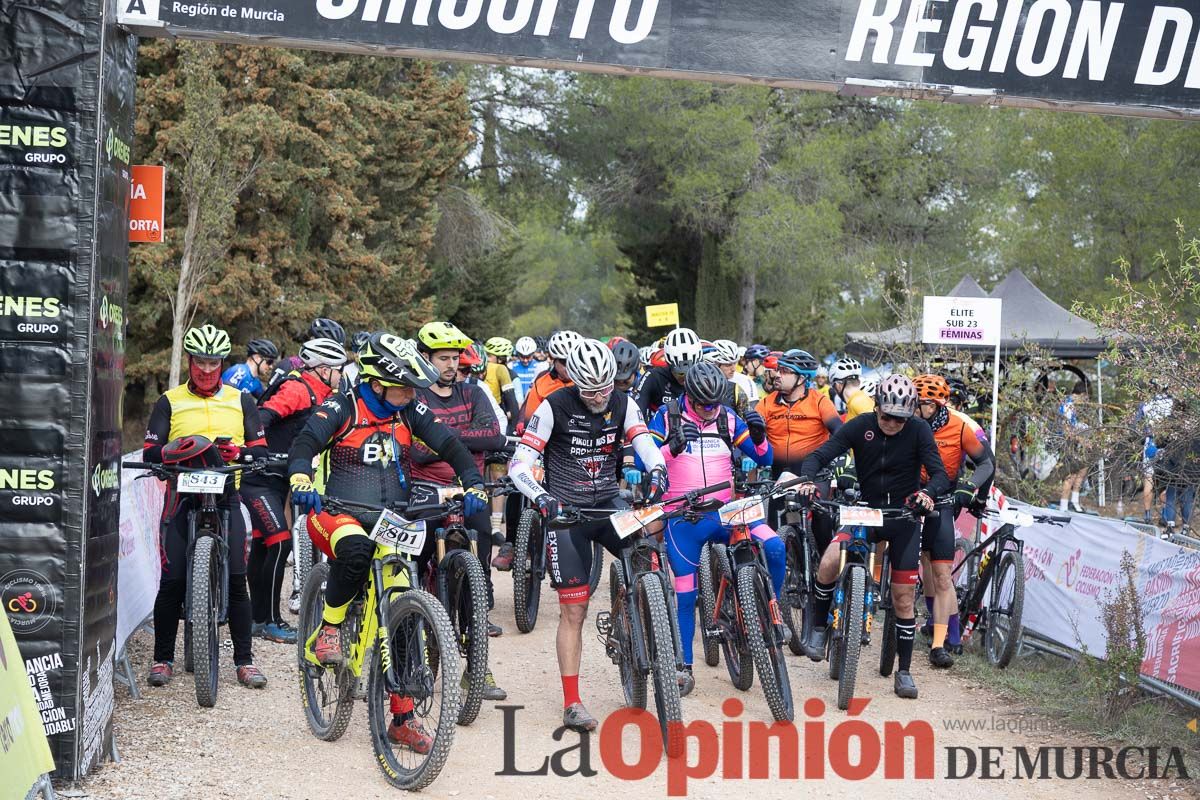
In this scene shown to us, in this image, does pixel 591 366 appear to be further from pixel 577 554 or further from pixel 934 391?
pixel 934 391

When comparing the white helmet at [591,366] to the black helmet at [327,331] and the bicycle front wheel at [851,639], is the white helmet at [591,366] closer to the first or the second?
the bicycle front wheel at [851,639]

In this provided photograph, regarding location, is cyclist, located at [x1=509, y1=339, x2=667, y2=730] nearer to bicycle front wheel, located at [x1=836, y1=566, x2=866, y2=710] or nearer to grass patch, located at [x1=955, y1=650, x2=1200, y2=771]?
bicycle front wheel, located at [x1=836, y1=566, x2=866, y2=710]

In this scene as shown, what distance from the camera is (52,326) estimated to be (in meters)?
6.36

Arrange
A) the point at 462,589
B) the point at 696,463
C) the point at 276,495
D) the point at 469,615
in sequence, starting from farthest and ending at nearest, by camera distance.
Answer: the point at 276,495 → the point at 696,463 → the point at 462,589 → the point at 469,615

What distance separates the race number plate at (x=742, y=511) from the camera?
781 centimetres

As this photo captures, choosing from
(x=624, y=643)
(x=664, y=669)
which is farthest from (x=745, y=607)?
(x=664, y=669)

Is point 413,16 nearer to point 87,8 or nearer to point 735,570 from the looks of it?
point 87,8

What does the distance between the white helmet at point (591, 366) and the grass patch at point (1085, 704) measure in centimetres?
353

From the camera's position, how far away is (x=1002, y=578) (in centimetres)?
990

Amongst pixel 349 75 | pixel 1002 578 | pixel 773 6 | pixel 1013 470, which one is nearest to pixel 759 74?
pixel 773 6

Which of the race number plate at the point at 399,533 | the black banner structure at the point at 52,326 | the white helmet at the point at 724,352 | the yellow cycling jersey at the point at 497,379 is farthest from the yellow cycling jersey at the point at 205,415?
the yellow cycling jersey at the point at 497,379

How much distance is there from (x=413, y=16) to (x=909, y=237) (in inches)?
1486

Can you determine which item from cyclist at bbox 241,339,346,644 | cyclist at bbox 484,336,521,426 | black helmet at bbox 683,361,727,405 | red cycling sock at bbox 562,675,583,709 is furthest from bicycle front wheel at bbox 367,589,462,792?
cyclist at bbox 484,336,521,426

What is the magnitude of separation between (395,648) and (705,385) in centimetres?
281
